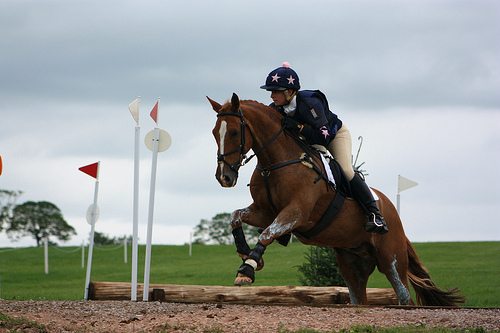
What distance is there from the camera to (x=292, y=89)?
5.91 meters

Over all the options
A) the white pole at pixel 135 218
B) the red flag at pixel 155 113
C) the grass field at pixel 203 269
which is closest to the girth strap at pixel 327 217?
the white pole at pixel 135 218

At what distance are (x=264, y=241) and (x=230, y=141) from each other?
39.9 inches

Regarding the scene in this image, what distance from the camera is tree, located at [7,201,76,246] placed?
42.1m

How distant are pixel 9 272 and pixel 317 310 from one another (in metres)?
21.6

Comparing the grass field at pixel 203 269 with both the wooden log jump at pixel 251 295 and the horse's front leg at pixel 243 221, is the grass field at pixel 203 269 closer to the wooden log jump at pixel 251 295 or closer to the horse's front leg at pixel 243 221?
the wooden log jump at pixel 251 295

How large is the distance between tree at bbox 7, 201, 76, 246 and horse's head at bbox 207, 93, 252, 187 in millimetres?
40602

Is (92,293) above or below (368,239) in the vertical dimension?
below

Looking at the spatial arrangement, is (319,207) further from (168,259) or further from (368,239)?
(168,259)

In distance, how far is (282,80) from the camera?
19.1 ft

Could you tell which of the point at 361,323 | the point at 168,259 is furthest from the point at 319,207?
the point at 168,259

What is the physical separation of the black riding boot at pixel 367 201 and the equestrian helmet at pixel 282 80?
1309 millimetres

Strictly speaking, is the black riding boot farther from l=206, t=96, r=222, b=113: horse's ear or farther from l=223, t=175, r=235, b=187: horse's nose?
l=206, t=96, r=222, b=113: horse's ear

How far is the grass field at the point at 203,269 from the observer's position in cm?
1642

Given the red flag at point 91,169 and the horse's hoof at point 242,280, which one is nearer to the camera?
the horse's hoof at point 242,280
